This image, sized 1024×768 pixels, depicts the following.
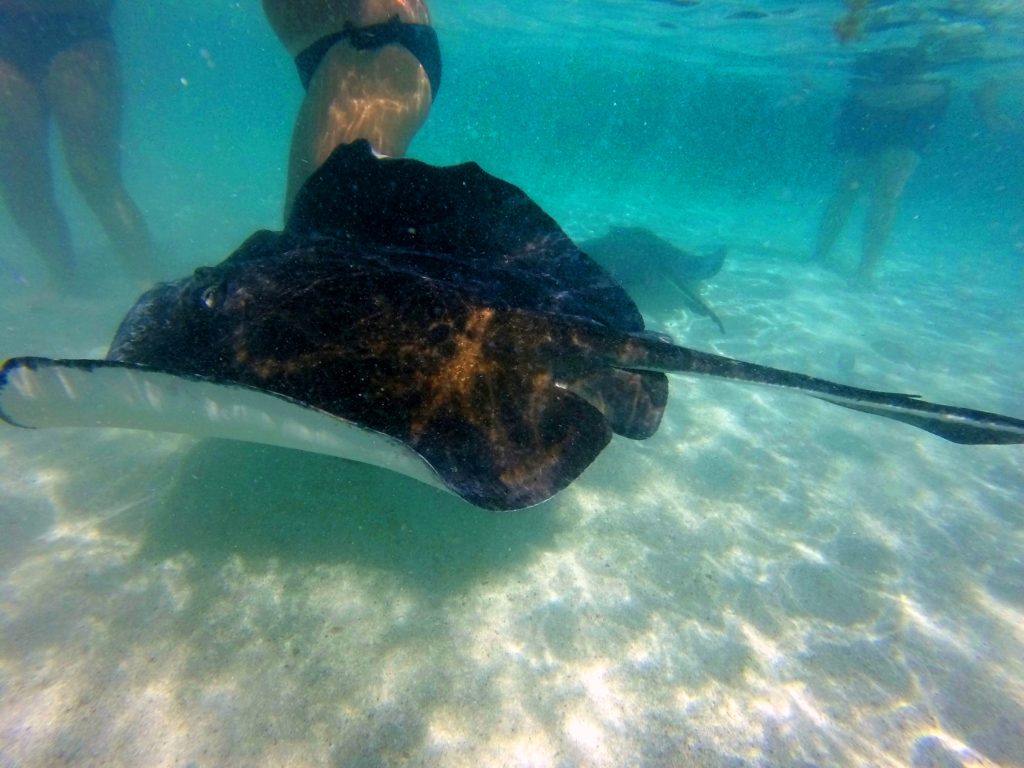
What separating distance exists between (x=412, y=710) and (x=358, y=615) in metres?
0.77

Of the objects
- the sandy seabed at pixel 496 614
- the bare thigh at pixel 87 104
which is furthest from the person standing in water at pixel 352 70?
the bare thigh at pixel 87 104

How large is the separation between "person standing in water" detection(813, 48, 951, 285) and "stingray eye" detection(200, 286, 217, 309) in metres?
17.7

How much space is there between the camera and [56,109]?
8531 mm

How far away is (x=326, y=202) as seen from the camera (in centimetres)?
422

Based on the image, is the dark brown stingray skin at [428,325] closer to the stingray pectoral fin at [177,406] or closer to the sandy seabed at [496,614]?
the stingray pectoral fin at [177,406]

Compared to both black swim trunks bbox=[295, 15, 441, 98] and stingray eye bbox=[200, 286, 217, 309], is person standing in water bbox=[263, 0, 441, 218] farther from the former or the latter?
stingray eye bbox=[200, 286, 217, 309]

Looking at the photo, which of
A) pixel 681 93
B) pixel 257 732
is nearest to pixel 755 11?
pixel 257 732

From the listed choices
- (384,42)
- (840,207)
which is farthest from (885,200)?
(384,42)

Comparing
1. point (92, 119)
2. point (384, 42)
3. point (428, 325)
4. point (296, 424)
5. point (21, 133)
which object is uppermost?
point (384, 42)

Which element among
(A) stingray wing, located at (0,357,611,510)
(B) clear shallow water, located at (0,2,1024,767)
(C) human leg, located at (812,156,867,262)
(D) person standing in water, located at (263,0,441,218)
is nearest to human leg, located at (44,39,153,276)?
(B) clear shallow water, located at (0,2,1024,767)

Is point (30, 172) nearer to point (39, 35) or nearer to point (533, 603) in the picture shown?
point (39, 35)

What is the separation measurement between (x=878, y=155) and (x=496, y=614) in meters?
21.0

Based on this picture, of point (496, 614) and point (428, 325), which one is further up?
point (428, 325)

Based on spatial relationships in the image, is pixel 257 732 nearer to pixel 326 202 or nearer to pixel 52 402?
pixel 52 402
